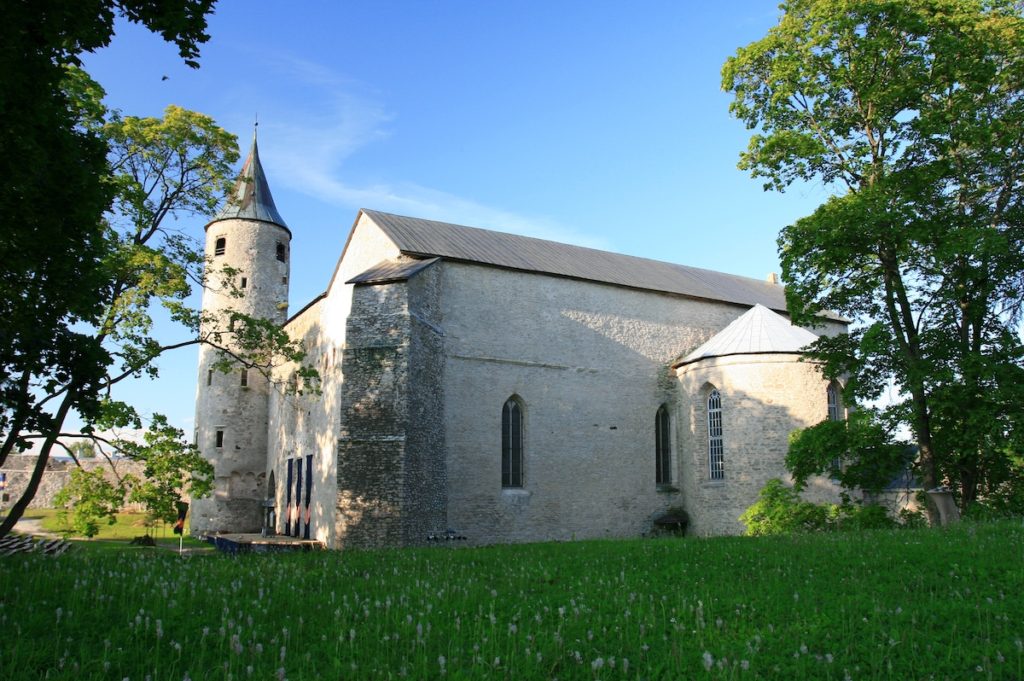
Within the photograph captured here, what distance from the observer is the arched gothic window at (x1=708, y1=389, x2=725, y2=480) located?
25.4 meters

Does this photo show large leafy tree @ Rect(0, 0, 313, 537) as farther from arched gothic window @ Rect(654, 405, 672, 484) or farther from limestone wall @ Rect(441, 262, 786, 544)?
arched gothic window @ Rect(654, 405, 672, 484)

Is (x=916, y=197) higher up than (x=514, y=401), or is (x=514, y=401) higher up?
(x=916, y=197)

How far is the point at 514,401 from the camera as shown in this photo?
25.6 metres

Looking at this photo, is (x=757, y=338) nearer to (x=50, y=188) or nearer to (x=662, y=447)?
(x=662, y=447)

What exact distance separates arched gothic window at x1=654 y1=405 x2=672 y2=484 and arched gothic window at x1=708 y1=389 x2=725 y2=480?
261cm

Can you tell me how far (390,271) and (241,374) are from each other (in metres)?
13.0

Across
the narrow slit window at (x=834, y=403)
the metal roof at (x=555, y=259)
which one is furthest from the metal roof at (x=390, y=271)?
the narrow slit window at (x=834, y=403)

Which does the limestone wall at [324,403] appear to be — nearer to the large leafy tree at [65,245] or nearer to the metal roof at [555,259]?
the metal roof at [555,259]


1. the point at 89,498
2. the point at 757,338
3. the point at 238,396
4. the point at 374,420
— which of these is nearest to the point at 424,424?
the point at 374,420

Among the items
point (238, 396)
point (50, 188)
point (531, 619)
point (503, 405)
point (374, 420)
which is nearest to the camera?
point (531, 619)

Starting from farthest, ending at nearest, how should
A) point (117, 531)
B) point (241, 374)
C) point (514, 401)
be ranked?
point (117, 531), point (241, 374), point (514, 401)

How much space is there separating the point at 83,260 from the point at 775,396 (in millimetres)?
20314

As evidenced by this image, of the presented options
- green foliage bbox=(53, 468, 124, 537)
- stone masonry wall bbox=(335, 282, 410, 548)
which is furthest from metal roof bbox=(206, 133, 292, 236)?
green foliage bbox=(53, 468, 124, 537)

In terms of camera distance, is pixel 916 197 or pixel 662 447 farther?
pixel 662 447
